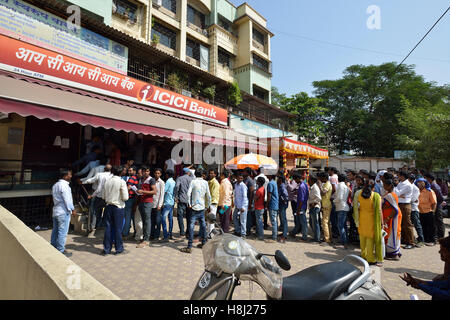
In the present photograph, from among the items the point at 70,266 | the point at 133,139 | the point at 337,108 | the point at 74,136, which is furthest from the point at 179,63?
the point at 337,108

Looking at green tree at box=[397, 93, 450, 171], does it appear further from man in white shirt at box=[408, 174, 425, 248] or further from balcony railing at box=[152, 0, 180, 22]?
balcony railing at box=[152, 0, 180, 22]

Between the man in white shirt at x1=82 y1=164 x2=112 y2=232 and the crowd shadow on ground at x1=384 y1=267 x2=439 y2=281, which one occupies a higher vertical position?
the man in white shirt at x1=82 y1=164 x2=112 y2=232

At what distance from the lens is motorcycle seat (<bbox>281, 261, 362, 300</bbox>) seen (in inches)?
66.6

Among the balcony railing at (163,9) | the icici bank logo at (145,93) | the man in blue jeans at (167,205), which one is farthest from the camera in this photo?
the balcony railing at (163,9)

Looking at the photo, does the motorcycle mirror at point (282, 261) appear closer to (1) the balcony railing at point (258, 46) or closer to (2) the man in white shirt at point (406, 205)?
(2) the man in white shirt at point (406, 205)

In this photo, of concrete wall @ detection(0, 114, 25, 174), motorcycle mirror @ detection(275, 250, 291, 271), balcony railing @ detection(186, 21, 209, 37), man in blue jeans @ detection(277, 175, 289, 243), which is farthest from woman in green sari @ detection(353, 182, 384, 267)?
balcony railing @ detection(186, 21, 209, 37)

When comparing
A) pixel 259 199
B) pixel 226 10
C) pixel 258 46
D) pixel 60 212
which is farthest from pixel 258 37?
pixel 60 212

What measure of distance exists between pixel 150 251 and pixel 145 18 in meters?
14.4

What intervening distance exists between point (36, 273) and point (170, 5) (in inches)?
742

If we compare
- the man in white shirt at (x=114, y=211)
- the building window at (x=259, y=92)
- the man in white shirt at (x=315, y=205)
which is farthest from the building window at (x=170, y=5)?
the man in white shirt at (x=315, y=205)

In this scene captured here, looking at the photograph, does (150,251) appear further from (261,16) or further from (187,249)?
(261,16)

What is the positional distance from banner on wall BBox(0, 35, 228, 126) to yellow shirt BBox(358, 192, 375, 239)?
8.38m

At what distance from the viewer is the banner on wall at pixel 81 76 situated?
6246 mm

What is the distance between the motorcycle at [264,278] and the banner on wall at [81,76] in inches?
315
